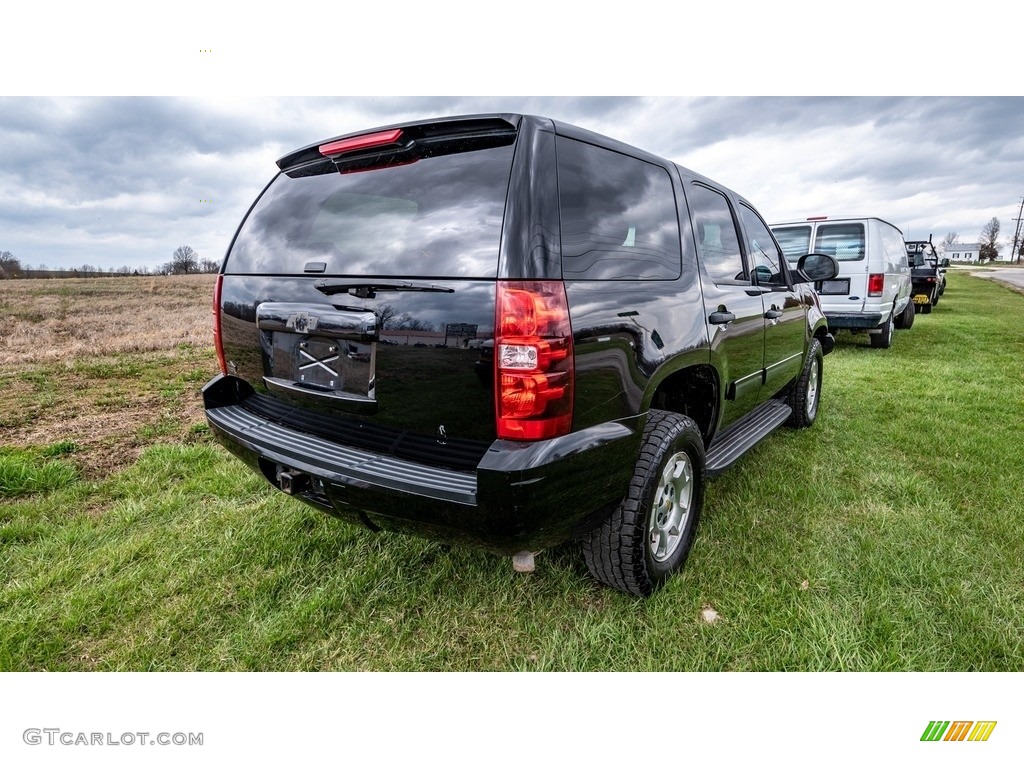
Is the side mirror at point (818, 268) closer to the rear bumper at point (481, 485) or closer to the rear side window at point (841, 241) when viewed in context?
the rear bumper at point (481, 485)

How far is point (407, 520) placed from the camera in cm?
186

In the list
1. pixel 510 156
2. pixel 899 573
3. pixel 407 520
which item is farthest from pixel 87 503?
pixel 899 573

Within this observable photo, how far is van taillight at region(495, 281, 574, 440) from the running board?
1293mm

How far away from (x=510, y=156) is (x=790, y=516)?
246cm

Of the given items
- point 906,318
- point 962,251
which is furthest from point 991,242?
point 906,318

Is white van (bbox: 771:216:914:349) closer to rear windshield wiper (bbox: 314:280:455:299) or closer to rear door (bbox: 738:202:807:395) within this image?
rear door (bbox: 738:202:807:395)

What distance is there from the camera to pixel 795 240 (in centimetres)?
831

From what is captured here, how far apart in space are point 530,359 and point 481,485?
16.4 inches

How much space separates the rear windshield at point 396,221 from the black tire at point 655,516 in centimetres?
104

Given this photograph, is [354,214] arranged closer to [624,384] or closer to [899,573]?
[624,384]

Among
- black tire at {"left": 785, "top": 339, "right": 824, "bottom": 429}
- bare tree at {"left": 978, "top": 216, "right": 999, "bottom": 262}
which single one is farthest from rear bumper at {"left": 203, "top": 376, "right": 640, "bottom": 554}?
bare tree at {"left": 978, "top": 216, "right": 999, "bottom": 262}

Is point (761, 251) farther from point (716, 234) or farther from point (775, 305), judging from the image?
point (716, 234)

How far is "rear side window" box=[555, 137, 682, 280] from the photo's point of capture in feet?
6.37

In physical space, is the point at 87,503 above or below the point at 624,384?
below
